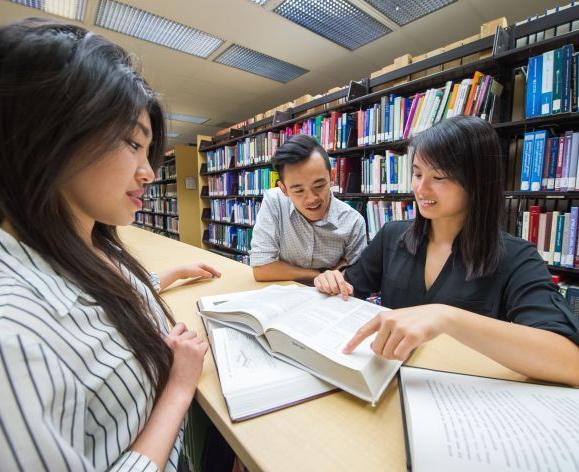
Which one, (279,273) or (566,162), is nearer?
(279,273)

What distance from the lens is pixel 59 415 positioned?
0.31m

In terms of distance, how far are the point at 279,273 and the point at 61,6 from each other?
3.00 metres

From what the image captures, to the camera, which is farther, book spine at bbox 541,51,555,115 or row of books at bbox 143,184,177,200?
row of books at bbox 143,184,177,200

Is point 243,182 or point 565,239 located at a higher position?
point 243,182

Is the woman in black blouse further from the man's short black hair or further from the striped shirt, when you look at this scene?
the man's short black hair

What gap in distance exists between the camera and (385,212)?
205 centimetres

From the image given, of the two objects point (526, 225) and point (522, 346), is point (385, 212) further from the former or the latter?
point (522, 346)

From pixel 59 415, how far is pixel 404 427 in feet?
1.41

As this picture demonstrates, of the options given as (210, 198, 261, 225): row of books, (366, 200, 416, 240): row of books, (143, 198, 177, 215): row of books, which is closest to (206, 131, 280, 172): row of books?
(210, 198, 261, 225): row of books

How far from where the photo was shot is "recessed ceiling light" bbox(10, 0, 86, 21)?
231 cm

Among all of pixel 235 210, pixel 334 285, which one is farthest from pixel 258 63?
pixel 334 285

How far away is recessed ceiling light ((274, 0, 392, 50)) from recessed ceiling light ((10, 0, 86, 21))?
5.38 feet

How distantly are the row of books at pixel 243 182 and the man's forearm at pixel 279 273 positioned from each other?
1.72 meters

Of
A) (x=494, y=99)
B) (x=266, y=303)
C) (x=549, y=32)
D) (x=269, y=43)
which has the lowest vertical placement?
(x=266, y=303)
